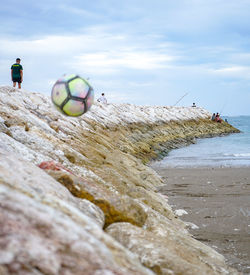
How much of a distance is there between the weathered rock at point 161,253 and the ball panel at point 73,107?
2525 mm

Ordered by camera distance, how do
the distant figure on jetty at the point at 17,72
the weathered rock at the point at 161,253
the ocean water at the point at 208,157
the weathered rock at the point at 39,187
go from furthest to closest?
the ocean water at the point at 208,157
the distant figure on jetty at the point at 17,72
the weathered rock at the point at 161,253
the weathered rock at the point at 39,187

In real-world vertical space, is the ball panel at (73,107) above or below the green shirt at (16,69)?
below

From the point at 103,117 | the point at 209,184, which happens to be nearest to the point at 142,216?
the point at 209,184

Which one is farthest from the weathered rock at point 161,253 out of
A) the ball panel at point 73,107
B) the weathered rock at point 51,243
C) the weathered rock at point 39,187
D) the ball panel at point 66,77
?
the ball panel at point 66,77

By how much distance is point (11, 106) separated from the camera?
9766mm

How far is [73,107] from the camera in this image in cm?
595

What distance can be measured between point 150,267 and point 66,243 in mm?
1141

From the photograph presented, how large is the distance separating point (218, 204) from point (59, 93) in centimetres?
435

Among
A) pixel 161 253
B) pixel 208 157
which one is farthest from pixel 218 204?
pixel 208 157

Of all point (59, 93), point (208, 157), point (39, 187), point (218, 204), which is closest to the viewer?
point (39, 187)

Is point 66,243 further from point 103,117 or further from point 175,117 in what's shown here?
point 175,117

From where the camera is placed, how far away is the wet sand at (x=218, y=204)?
18.5ft

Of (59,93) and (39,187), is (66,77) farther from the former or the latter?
(39,187)

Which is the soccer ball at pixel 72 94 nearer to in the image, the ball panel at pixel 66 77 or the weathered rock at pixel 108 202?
the ball panel at pixel 66 77
